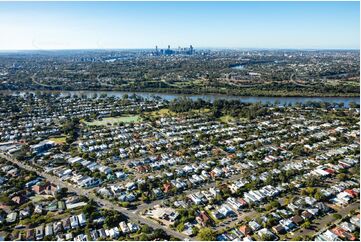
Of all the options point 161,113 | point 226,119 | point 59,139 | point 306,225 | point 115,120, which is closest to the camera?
point 306,225

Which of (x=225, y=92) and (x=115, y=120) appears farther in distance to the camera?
(x=225, y=92)

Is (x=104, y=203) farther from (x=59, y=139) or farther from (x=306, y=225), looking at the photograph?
(x=59, y=139)

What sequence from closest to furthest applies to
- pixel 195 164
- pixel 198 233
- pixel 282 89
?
pixel 198 233 → pixel 195 164 → pixel 282 89

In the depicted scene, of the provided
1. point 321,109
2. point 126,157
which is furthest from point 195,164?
point 321,109

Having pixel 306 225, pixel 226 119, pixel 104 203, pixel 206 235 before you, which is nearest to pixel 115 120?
pixel 226 119

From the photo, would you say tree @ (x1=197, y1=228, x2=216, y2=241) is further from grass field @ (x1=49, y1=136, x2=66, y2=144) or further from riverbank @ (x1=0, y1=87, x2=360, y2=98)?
riverbank @ (x1=0, y1=87, x2=360, y2=98)

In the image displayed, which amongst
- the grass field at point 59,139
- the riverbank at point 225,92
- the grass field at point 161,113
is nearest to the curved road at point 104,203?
the grass field at point 59,139

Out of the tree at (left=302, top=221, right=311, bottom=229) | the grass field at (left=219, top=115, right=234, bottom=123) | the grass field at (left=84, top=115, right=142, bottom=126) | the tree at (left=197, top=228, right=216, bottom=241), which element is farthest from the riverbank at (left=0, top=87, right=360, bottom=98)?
the tree at (left=197, top=228, right=216, bottom=241)

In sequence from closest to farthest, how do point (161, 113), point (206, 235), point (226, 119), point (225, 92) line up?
point (206, 235), point (226, 119), point (161, 113), point (225, 92)

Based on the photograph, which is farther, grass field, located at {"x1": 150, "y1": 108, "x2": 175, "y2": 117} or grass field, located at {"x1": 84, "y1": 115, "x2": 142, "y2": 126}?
grass field, located at {"x1": 150, "y1": 108, "x2": 175, "y2": 117}

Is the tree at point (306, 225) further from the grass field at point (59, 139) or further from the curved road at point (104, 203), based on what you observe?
the grass field at point (59, 139)

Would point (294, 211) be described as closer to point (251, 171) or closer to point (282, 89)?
point (251, 171)
